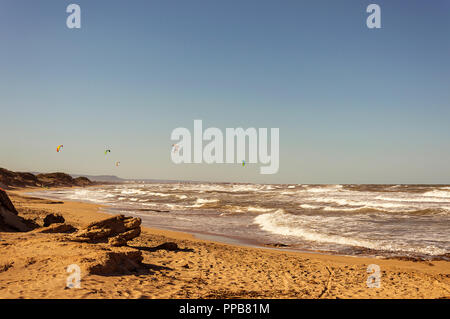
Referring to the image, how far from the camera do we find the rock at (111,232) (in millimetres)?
8816

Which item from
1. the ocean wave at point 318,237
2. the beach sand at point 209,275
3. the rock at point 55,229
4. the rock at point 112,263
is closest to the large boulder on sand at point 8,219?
the rock at point 55,229

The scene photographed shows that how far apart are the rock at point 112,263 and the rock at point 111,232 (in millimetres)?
2180

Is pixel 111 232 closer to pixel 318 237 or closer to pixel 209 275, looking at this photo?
pixel 209 275

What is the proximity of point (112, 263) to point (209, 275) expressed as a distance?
2282mm

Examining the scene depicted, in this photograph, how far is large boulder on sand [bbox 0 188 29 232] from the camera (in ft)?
32.8

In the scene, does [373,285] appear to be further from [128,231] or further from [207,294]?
[128,231]

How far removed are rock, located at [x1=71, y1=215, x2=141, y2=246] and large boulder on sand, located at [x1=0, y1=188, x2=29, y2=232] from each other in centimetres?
269

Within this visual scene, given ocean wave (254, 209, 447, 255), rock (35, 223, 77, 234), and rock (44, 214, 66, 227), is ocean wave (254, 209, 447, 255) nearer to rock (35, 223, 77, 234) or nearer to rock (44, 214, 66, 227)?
rock (35, 223, 77, 234)

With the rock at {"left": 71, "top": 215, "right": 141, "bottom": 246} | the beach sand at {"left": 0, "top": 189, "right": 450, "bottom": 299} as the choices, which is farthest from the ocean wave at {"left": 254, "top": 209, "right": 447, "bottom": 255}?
the rock at {"left": 71, "top": 215, "right": 141, "bottom": 246}

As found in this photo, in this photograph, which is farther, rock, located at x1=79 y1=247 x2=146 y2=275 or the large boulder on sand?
the large boulder on sand

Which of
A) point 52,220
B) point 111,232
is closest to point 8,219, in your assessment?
point 52,220

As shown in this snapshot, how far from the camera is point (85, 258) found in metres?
6.08
